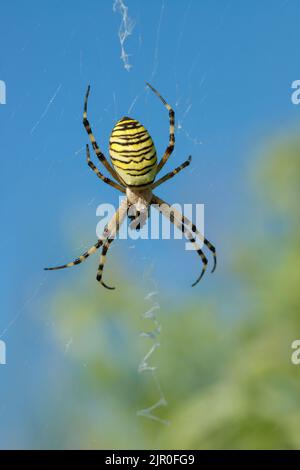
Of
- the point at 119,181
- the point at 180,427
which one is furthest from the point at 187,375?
the point at 119,181

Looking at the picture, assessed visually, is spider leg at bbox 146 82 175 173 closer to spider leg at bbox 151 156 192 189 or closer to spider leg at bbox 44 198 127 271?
spider leg at bbox 151 156 192 189

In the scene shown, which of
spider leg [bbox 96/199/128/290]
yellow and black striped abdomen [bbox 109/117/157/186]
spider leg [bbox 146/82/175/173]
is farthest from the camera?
spider leg [bbox 96/199/128/290]

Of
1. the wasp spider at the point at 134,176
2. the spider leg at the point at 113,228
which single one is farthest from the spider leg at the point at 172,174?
the spider leg at the point at 113,228

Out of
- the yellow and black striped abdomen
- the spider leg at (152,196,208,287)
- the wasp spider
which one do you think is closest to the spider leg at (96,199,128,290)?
the wasp spider

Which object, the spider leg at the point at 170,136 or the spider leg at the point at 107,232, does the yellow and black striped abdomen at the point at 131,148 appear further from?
the spider leg at the point at 107,232

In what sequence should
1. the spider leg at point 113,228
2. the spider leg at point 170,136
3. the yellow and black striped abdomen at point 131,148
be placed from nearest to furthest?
1. the yellow and black striped abdomen at point 131,148
2. the spider leg at point 170,136
3. the spider leg at point 113,228

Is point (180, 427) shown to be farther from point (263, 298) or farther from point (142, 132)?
point (142, 132)

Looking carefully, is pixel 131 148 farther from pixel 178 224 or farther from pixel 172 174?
pixel 178 224
